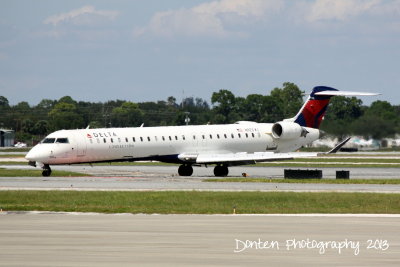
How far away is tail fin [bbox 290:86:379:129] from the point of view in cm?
6625

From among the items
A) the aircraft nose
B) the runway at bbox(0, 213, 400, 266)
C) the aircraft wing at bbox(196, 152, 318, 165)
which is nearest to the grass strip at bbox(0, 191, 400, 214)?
the runway at bbox(0, 213, 400, 266)

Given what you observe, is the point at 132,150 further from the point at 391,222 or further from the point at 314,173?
the point at 391,222

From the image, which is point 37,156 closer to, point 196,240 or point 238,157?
point 238,157

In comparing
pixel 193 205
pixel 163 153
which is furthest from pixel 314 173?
pixel 193 205

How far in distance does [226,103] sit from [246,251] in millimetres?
139423

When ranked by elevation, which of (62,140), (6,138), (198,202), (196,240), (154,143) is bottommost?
(196,240)

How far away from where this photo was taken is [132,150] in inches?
2295

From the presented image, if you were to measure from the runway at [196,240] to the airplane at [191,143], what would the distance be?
989 inches

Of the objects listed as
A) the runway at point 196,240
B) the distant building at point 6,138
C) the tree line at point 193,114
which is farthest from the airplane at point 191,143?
the distant building at point 6,138

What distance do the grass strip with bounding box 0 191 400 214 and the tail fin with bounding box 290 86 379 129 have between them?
1067 inches

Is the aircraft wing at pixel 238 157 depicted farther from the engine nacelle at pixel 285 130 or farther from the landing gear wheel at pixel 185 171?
the engine nacelle at pixel 285 130

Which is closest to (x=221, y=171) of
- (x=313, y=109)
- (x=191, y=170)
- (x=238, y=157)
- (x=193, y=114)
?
(x=191, y=170)

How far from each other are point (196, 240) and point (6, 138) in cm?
16227

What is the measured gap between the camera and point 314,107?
6650 cm
